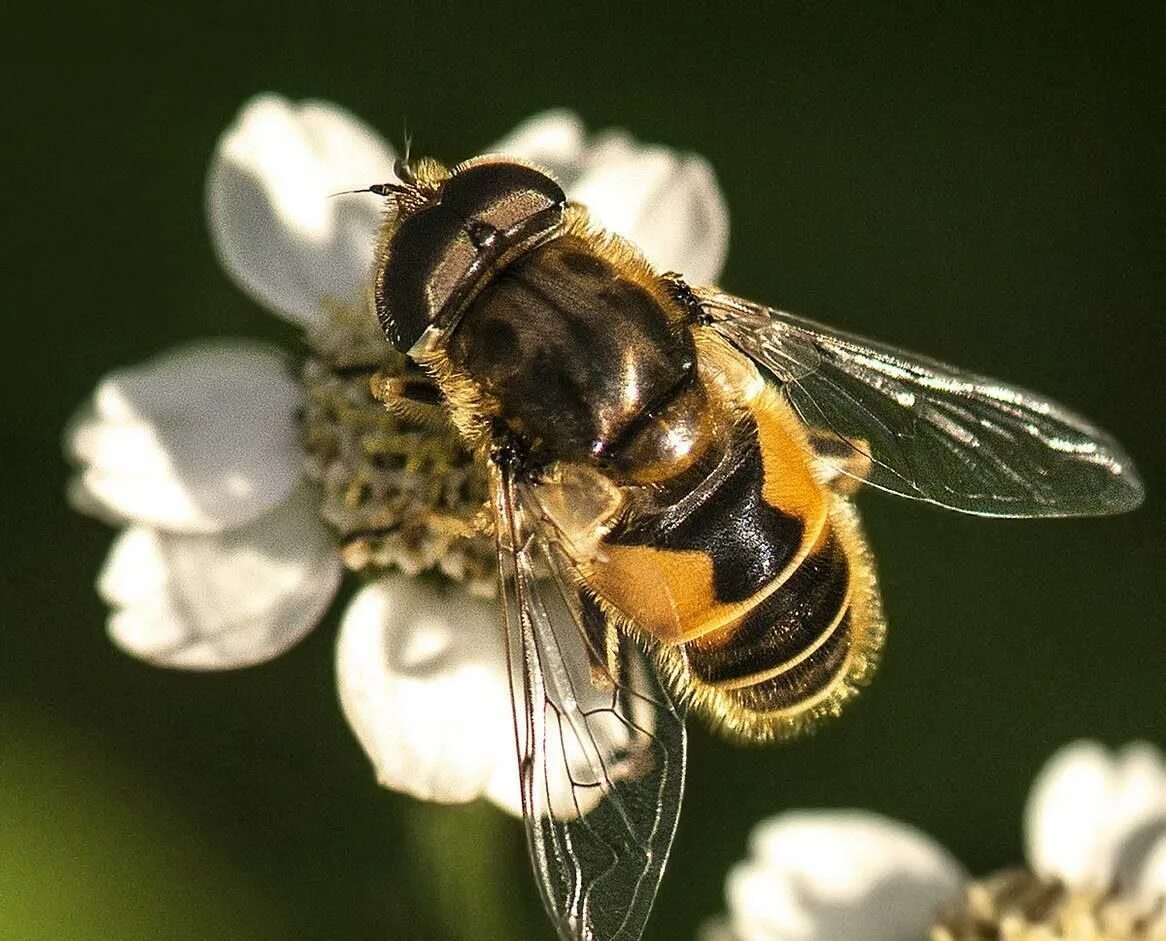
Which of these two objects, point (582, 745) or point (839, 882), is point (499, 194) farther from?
point (839, 882)

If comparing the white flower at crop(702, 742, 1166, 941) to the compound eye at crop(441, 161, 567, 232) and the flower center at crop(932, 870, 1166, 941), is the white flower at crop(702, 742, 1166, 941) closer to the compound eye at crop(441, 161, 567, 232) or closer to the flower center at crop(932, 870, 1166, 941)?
the flower center at crop(932, 870, 1166, 941)

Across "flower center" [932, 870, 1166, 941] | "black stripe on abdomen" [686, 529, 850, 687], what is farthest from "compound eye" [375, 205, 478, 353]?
"flower center" [932, 870, 1166, 941]

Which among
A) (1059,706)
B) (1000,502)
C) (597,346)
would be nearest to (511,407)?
(597,346)

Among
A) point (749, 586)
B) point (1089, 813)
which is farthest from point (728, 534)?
point (1089, 813)

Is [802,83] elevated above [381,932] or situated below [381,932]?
above

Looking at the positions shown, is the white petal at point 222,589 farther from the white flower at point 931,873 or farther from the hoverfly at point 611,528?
the white flower at point 931,873

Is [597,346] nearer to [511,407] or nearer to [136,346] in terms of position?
[511,407]
